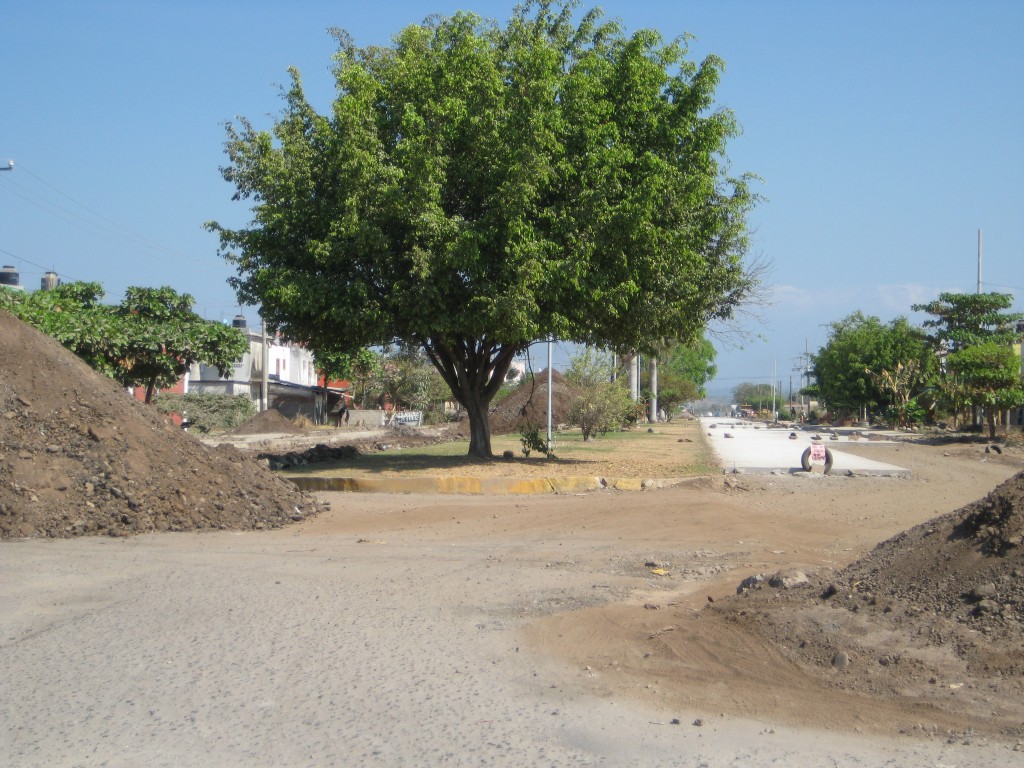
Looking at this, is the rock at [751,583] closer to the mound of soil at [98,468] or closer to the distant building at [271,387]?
the mound of soil at [98,468]

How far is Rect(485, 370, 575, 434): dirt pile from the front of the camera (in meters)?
46.9

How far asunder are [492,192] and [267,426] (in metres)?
30.8

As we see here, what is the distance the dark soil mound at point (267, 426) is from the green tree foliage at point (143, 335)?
679 inches

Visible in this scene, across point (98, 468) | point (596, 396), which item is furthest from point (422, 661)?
point (596, 396)

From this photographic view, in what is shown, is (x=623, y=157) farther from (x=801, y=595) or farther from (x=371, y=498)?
(x=801, y=595)

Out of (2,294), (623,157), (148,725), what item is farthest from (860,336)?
(148,725)

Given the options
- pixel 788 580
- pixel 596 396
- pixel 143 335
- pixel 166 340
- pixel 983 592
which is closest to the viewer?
pixel 983 592

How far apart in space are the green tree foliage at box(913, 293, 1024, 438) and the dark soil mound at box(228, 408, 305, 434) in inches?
1150

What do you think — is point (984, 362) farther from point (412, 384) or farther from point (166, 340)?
point (412, 384)

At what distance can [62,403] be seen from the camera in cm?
1275

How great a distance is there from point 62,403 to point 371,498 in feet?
16.4

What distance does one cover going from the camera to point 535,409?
48.8m

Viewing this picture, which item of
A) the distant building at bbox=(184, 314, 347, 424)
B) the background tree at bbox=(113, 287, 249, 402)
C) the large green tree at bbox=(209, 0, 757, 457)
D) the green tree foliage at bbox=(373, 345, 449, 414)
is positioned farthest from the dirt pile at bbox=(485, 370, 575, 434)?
the large green tree at bbox=(209, 0, 757, 457)

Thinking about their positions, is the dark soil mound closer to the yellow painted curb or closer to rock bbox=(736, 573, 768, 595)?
the yellow painted curb
